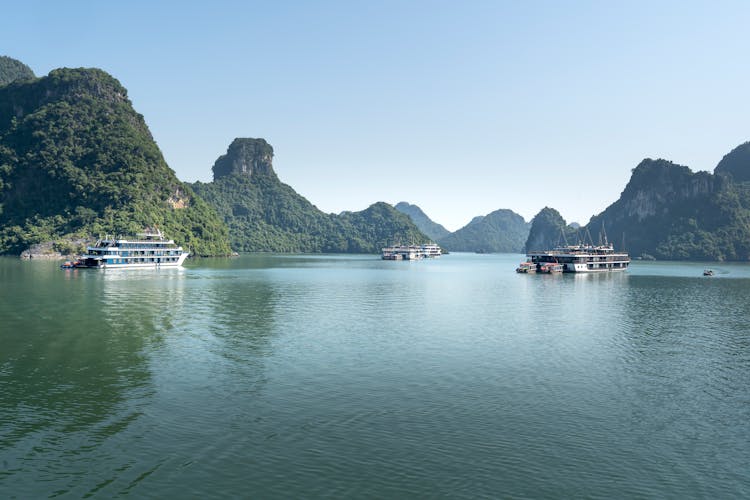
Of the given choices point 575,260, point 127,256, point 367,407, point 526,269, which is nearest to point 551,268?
point 526,269

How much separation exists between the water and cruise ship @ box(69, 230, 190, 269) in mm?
97024

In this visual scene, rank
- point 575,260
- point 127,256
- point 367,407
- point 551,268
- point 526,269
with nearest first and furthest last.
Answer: point 367,407, point 127,256, point 551,268, point 526,269, point 575,260

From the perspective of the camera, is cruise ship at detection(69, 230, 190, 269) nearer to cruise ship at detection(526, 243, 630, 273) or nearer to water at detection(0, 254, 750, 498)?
water at detection(0, 254, 750, 498)

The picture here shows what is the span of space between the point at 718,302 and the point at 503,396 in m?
80.7

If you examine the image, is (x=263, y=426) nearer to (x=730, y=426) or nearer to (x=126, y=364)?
(x=126, y=364)

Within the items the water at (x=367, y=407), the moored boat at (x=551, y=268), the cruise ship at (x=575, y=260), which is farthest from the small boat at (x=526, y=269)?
the water at (x=367, y=407)

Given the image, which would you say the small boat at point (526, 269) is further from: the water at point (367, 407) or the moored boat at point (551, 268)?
the water at point (367, 407)

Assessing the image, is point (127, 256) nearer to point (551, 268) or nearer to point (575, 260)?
point (551, 268)

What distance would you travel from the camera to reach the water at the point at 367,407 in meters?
21.8

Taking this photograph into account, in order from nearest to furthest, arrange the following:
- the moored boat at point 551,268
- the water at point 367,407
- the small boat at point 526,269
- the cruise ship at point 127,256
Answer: the water at point 367,407
the cruise ship at point 127,256
the moored boat at point 551,268
the small boat at point 526,269

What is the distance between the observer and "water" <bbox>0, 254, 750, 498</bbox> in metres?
21.8

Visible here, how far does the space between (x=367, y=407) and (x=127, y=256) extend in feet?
509

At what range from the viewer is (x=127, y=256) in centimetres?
16475

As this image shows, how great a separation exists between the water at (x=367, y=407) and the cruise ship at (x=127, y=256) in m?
97.0
